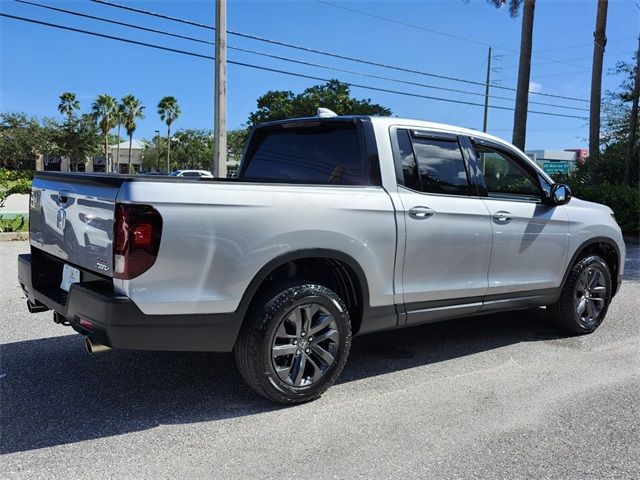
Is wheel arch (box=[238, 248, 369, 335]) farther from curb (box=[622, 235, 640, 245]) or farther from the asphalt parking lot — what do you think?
curb (box=[622, 235, 640, 245])

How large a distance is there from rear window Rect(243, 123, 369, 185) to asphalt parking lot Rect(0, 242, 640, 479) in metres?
1.54

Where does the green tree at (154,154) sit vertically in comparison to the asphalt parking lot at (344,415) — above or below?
above

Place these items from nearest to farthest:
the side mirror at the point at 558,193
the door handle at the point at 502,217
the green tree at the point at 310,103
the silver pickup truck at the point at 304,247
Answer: the silver pickup truck at the point at 304,247
the door handle at the point at 502,217
the side mirror at the point at 558,193
the green tree at the point at 310,103

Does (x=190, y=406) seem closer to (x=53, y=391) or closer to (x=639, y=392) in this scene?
(x=53, y=391)

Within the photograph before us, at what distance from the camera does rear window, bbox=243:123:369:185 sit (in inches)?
164

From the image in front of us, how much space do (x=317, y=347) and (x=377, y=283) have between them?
2.01 feet

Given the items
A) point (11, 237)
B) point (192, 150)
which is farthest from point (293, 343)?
point (192, 150)

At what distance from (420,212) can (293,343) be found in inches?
53.0

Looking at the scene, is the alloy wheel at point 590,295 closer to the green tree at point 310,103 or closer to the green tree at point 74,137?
the green tree at point 310,103

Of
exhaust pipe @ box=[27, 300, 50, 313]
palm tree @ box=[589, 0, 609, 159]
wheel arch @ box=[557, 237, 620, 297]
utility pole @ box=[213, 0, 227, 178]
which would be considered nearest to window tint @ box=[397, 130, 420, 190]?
wheel arch @ box=[557, 237, 620, 297]

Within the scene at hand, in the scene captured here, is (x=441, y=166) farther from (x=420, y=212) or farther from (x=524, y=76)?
(x=524, y=76)

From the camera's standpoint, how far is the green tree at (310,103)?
41.6 meters

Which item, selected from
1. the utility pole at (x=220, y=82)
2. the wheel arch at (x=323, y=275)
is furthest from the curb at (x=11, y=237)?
the wheel arch at (x=323, y=275)

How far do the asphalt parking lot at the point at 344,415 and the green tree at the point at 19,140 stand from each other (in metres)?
60.9
